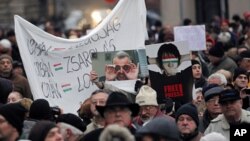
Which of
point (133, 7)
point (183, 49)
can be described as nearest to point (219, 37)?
point (133, 7)

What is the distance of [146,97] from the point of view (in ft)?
45.1

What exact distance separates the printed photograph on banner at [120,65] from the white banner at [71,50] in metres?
0.49

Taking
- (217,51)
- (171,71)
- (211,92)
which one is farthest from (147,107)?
(217,51)

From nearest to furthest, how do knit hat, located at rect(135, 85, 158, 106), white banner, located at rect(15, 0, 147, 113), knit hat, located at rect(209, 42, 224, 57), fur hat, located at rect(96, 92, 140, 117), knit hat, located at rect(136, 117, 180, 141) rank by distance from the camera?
1. knit hat, located at rect(136, 117, 180, 141)
2. fur hat, located at rect(96, 92, 140, 117)
3. knit hat, located at rect(135, 85, 158, 106)
4. white banner, located at rect(15, 0, 147, 113)
5. knit hat, located at rect(209, 42, 224, 57)

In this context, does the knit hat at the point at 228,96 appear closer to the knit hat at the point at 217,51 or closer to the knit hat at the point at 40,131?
the knit hat at the point at 40,131

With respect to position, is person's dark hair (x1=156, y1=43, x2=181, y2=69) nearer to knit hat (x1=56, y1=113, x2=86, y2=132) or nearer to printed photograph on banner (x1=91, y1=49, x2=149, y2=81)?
printed photograph on banner (x1=91, y1=49, x2=149, y2=81)

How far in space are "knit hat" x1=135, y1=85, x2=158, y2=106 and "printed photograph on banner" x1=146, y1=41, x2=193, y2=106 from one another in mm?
831

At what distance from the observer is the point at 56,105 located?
1570 cm

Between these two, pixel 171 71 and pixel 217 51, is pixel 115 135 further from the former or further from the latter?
pixel 217 51

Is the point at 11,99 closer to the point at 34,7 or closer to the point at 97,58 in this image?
the point at 97,58

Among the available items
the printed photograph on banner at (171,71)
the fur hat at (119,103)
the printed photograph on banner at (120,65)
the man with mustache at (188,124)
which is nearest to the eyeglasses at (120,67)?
the printed photograph on banner at (120,65)

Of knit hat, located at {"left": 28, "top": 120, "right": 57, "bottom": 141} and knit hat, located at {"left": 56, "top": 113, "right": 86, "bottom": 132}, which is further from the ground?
knit hat, located at {"left": 28, "top": 120, "right": 57, "bottom": 141}

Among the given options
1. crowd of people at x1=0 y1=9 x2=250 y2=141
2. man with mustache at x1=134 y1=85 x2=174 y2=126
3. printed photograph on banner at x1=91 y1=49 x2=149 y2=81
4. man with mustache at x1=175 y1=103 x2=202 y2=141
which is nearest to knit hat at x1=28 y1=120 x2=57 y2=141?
crowd of people at x1=0 y1=9 x2=250 y2=141

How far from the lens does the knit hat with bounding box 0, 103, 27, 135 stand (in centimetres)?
1180
